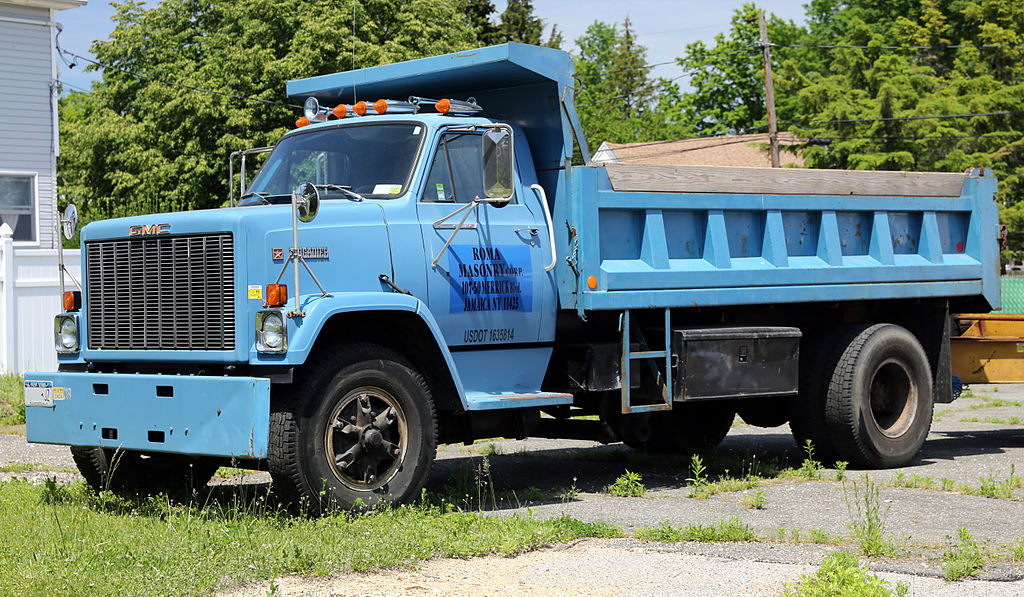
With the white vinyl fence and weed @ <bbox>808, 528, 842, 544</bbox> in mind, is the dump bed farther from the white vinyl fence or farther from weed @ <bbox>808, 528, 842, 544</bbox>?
the white vinyl fence

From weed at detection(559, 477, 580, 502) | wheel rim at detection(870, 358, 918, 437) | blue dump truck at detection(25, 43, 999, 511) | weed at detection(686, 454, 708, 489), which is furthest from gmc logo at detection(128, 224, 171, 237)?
wheel rim at detection(870, 358, 918, 437)

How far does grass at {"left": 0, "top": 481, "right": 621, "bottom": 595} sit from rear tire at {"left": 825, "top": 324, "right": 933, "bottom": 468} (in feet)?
12.3

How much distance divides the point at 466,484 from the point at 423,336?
1.35m

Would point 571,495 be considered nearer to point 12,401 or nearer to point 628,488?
point 628,488

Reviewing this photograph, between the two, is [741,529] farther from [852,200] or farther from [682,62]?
[682,62]

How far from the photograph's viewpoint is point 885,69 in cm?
3597

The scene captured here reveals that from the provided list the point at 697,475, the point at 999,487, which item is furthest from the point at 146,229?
the point at 999,487

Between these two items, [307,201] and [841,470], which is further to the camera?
[841,470]

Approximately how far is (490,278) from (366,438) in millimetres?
1489

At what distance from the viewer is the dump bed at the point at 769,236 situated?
8867mm

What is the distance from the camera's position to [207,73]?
3562cm

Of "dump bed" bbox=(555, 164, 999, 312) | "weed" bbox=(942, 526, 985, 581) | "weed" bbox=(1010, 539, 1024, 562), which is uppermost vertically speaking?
"dump bed" bbox=(555, 164, 999, 312)

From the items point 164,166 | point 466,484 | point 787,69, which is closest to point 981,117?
point 787,69

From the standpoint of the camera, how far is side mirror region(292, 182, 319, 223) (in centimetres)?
722
